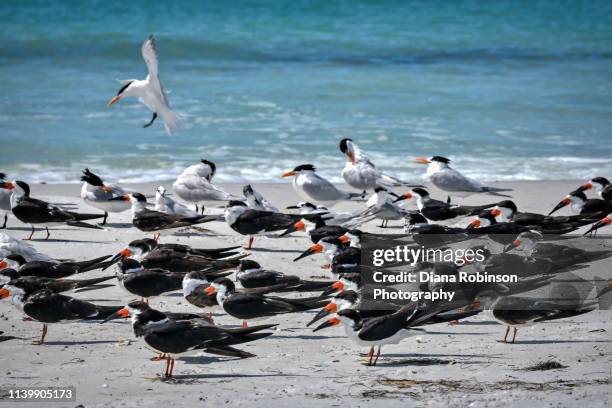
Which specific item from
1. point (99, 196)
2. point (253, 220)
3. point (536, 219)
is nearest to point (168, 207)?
point (99, 196)

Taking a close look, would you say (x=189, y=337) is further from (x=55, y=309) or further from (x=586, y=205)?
(x=586, y=205)

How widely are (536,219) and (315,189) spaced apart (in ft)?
9.28

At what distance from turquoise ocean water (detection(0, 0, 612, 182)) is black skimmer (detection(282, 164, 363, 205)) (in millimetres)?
2416

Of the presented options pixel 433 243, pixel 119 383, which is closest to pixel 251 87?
pixel 433 243

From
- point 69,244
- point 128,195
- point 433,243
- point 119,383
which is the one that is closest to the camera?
point 119,383

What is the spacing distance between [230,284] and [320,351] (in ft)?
2.96

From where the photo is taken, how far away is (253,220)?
1004 cm

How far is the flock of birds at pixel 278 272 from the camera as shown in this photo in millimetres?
6680

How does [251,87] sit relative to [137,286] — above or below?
above

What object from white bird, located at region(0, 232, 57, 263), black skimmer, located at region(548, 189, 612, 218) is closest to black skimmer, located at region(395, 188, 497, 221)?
black skimmer, located at region(548, 189, 612, 218)

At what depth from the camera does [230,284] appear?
7.42 m

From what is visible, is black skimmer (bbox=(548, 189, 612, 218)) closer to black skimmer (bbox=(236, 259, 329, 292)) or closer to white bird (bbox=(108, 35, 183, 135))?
black skimmer (bbox=(236, 259, 329, 292))

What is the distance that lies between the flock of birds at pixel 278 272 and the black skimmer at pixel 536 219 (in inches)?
0.5

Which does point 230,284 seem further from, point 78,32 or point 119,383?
point 78,32
